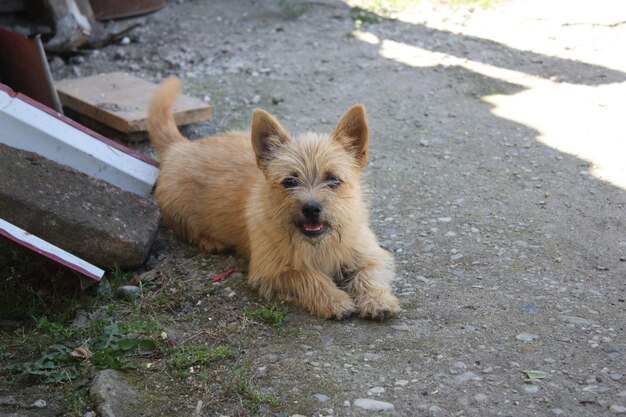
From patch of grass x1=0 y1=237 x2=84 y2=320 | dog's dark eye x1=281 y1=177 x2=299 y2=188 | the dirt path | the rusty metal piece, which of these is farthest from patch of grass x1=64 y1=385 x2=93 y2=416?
the rusty metal piece

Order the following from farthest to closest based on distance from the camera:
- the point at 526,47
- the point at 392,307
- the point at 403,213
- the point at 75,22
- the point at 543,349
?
the point at 526,47
the point at 75,22
the point at 403,213
the point at 392,307
the point at 543,349

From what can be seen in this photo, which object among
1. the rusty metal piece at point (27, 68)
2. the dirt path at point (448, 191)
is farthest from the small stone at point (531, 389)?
the rusty metal piece at point (27, 68)

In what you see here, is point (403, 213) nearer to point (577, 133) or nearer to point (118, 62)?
point (577, 133)

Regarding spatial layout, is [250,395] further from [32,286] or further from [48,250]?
[32,286]

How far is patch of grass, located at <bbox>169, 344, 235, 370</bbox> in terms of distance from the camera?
4.21m

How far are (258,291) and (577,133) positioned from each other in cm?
370

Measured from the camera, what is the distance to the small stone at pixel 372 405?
3.77 m

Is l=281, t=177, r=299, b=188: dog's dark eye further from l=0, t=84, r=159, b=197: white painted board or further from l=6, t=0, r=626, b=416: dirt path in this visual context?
l=0, t=84, r=159, b=197: white painted board

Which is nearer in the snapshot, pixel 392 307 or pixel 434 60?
pixel 392 307

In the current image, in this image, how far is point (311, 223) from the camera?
15.3ft

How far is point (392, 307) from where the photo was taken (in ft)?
15.3

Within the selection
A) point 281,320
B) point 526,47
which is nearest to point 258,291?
point 281,320

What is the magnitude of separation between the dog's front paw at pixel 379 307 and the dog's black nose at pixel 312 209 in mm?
626

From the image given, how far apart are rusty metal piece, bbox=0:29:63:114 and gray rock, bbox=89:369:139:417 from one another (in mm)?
3487
